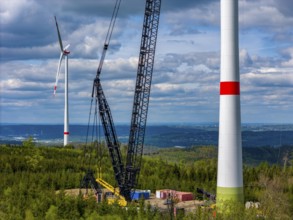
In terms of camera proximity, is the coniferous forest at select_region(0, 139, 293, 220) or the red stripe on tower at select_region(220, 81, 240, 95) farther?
the coniferous forest at select_region(0, 139, 293, 220)

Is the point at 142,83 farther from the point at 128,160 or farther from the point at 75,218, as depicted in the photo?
the point at 75,218

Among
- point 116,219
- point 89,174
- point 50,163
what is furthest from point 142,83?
point 50,163

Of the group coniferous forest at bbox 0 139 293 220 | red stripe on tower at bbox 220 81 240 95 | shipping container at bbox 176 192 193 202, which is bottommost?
shipping container at bbox 176 192 193 202

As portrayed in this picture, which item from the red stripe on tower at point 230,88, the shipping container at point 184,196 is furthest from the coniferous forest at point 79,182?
the red stripe on tower at point 230,88

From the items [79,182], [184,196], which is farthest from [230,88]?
[79,182]

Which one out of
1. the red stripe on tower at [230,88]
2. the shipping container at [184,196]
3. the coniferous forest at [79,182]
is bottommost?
the shipping container at [184,196]

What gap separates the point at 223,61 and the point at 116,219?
14.6 metres

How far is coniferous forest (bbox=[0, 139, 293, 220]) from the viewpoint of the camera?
4025 cm

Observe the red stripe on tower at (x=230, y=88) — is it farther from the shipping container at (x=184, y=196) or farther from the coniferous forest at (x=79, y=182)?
the shipping container at (x=184, y=196)

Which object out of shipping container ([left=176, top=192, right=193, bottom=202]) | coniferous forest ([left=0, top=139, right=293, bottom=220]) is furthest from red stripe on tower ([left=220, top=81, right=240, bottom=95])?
shipping container ([left=176, top=192, right=193, bottom=202])

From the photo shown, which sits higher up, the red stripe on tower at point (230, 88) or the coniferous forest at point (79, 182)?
the red stripe on tower at point (230, 88)

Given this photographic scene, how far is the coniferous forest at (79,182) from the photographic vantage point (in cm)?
4025

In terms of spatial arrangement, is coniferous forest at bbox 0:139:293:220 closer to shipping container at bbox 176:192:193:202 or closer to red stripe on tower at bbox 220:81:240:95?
shipping container at bbox 176:192:193:202

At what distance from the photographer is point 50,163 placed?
88250 mm
